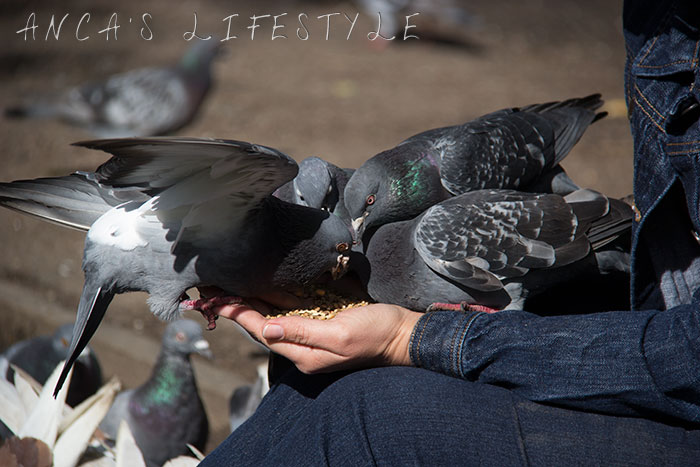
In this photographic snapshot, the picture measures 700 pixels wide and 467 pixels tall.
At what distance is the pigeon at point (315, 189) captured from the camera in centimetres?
215

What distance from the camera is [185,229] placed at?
1613 millimetres

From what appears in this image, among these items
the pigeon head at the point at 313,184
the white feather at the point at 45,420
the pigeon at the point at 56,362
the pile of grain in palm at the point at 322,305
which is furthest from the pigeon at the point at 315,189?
the pigeon at the point at 56,362

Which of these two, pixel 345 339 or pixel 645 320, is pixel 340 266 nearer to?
pixel 345 339

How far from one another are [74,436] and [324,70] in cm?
535

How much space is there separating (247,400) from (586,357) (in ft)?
5.53

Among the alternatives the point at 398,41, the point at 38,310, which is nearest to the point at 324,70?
the point at 398,41

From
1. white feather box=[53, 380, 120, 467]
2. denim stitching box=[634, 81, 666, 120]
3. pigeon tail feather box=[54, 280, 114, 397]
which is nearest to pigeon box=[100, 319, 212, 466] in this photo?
white feather box=[53, 380, 120, 467]

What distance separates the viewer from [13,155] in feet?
18.0

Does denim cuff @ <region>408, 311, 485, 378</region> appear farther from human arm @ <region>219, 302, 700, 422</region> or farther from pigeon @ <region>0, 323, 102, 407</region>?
pigeon @ <region>0, 323, 102, 407</region>

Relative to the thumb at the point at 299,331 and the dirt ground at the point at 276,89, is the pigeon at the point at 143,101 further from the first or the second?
the thumb at the point at 299,331

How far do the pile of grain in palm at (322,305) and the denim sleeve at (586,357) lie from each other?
375 millimetres

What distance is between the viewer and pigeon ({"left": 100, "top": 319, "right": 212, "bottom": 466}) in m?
2.77

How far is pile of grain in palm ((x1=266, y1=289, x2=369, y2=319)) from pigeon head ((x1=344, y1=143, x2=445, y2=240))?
211mm

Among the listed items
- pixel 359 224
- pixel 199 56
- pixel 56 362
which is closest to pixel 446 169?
pixel 359 224
